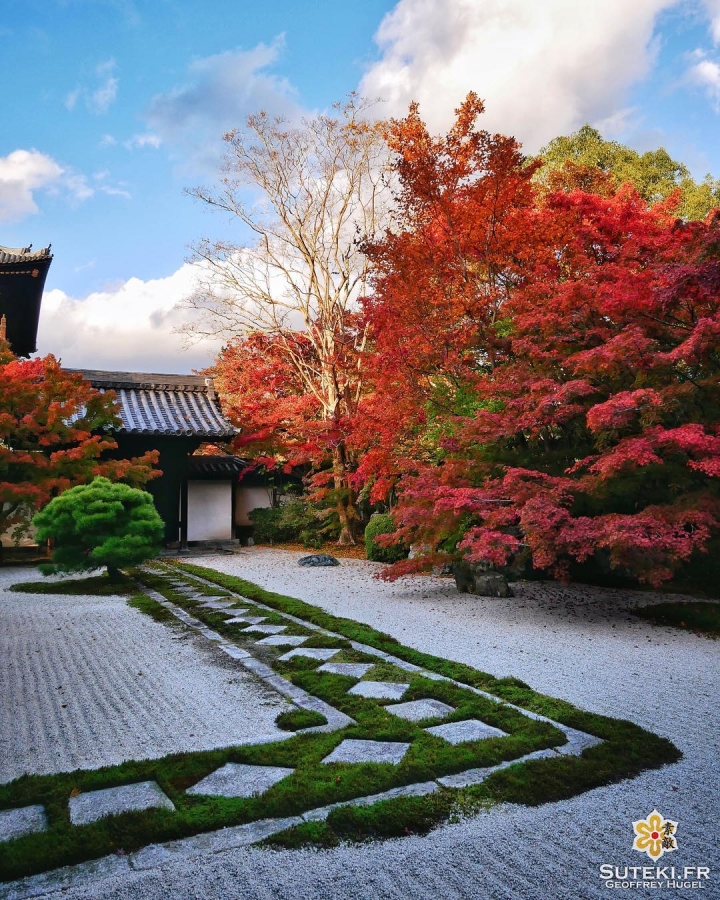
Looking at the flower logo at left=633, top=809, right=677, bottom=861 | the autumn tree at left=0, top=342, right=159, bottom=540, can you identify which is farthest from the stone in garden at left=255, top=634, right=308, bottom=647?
the autumn tree at left=0, top=342, right=159, bottom=540

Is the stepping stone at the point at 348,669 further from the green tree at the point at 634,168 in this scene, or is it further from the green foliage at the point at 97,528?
the green tree at the point at 634,168

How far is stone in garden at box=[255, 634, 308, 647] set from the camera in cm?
528

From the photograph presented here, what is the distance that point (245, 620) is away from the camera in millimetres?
6234

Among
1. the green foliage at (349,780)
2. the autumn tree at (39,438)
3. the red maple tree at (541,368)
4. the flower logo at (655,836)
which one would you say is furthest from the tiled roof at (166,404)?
the flower logo at (655,836)

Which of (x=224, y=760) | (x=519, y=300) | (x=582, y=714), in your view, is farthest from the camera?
(x=519, y=300)

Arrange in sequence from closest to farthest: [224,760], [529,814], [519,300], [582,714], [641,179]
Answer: [529,814], [224,760], [582,714], [519,300], [641,179]

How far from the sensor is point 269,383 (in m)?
16.0

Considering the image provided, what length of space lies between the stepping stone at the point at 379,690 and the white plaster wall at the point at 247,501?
1328cm

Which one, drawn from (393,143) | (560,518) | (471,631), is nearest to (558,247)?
(393,143)

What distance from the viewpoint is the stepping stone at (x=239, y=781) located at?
2648 mm

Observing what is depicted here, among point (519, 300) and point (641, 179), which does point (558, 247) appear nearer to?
point (519, 300)

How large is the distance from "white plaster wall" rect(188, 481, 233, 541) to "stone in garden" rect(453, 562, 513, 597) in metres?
8.99

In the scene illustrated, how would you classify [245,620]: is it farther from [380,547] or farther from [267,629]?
[380,547]

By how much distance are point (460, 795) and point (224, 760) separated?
1094 millimetres
